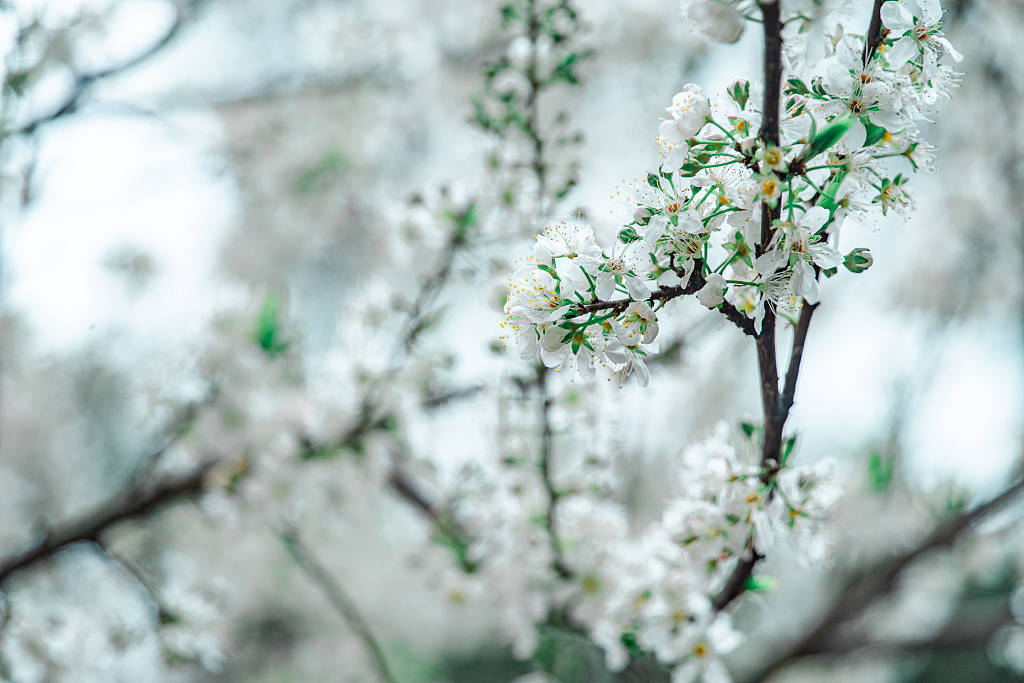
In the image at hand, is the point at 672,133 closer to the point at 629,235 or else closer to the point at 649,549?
the point at 629,235

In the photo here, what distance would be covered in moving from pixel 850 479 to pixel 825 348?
33cm

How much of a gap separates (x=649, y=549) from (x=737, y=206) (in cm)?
46

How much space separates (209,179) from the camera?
6.50 ft

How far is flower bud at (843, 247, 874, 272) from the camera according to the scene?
42 cm

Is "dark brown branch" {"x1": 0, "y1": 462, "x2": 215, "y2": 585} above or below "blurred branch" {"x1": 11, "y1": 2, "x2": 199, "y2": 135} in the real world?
below

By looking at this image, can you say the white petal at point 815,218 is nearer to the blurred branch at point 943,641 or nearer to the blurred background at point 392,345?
the blurred background at point 392,345

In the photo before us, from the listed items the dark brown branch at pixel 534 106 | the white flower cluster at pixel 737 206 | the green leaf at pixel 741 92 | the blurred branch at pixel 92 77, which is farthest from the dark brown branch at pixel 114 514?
the green leaf at pixel 741 92

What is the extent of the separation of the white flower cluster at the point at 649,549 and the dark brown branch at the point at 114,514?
1.53 ft

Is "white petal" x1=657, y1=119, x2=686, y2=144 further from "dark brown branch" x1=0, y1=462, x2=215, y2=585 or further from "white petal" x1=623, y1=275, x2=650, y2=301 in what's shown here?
"dark brown branch" x1=0, y1=462, x2=215, y2=585

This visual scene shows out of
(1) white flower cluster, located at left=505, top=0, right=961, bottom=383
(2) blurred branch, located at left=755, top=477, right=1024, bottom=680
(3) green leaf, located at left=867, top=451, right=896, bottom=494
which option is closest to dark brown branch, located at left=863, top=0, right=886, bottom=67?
(1) white flower cluster, located at left=505, top=0, right=961, bottom=383

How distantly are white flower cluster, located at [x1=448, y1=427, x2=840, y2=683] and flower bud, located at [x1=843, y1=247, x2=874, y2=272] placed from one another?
0.18 m

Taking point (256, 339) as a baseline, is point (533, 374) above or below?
below

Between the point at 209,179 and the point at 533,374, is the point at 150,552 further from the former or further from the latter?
the point at 533,374

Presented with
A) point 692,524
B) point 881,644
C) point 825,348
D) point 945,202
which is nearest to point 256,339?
point 692,524
